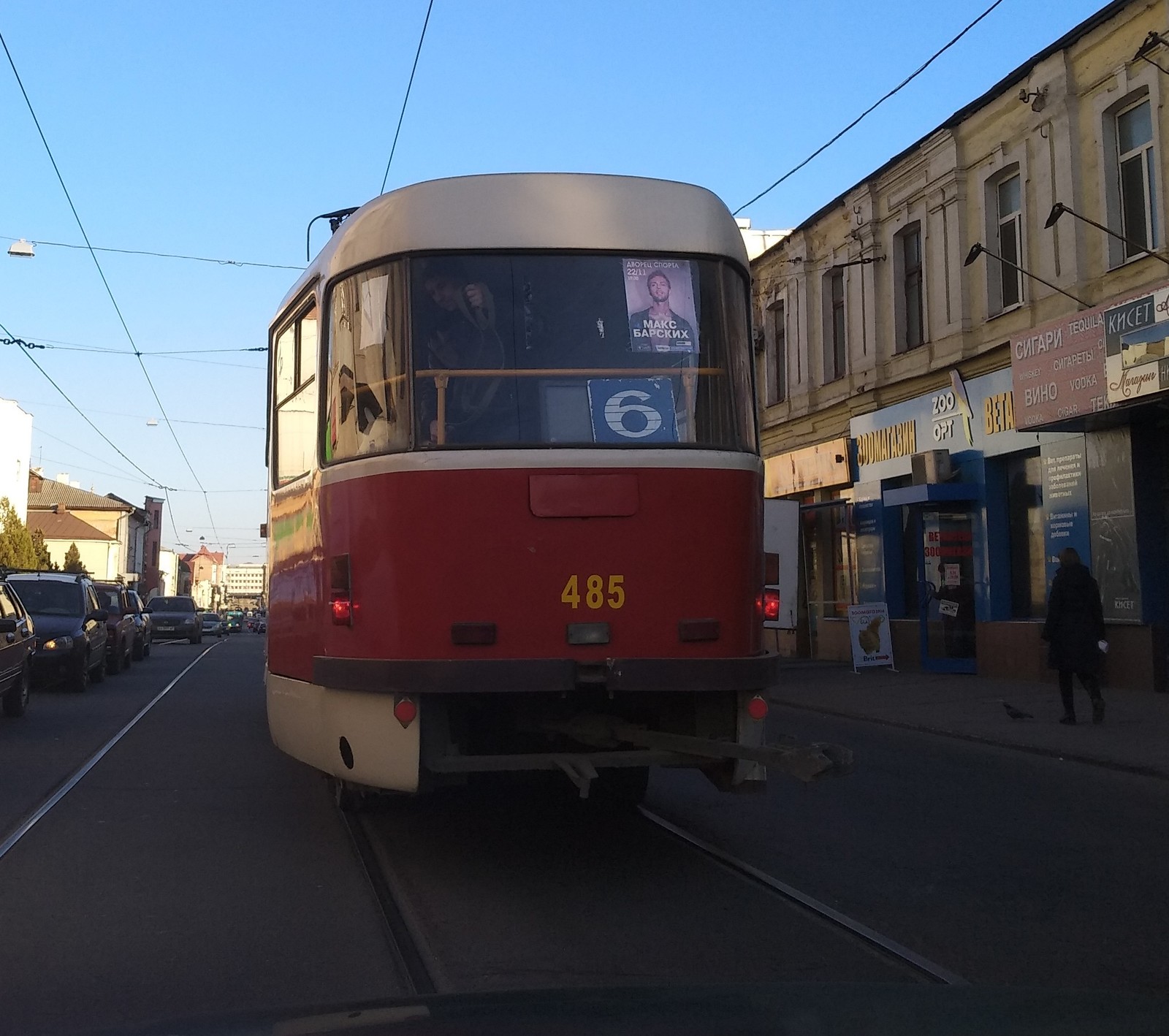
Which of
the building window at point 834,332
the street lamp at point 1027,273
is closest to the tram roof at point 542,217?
the street lamp at point 1027,273

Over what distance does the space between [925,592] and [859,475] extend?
3.81 m

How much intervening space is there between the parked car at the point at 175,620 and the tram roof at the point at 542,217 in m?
39.2

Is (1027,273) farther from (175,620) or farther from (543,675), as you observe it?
(175,620)

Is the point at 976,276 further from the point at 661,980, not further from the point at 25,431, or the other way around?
the point at 25,431

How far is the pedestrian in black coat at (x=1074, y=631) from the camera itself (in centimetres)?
1302

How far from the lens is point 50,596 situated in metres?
19.9

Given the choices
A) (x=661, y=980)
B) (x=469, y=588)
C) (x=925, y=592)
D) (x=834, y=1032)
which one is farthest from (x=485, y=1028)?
(x=925, y=592)

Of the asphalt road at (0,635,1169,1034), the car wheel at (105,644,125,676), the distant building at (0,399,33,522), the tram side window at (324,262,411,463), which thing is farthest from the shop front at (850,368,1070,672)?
the distant building at (0,399,33,522)

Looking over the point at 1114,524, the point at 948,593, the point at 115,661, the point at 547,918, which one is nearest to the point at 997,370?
the point at 948,593

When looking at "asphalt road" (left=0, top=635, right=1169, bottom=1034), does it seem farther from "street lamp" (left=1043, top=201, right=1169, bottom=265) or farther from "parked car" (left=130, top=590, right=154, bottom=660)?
"parked car" (left=130, top=590, right=154, bottom=660)

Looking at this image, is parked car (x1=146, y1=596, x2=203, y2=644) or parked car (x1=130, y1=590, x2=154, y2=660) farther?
parked car (x1=146, y1=596, x2=203, y2=644)

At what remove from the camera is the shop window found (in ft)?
61.6

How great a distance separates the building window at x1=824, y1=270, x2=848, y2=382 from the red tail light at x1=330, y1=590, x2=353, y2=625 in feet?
66.0

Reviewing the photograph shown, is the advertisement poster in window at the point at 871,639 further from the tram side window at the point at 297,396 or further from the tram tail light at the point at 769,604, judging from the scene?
the tram side window at the point at 297,396
